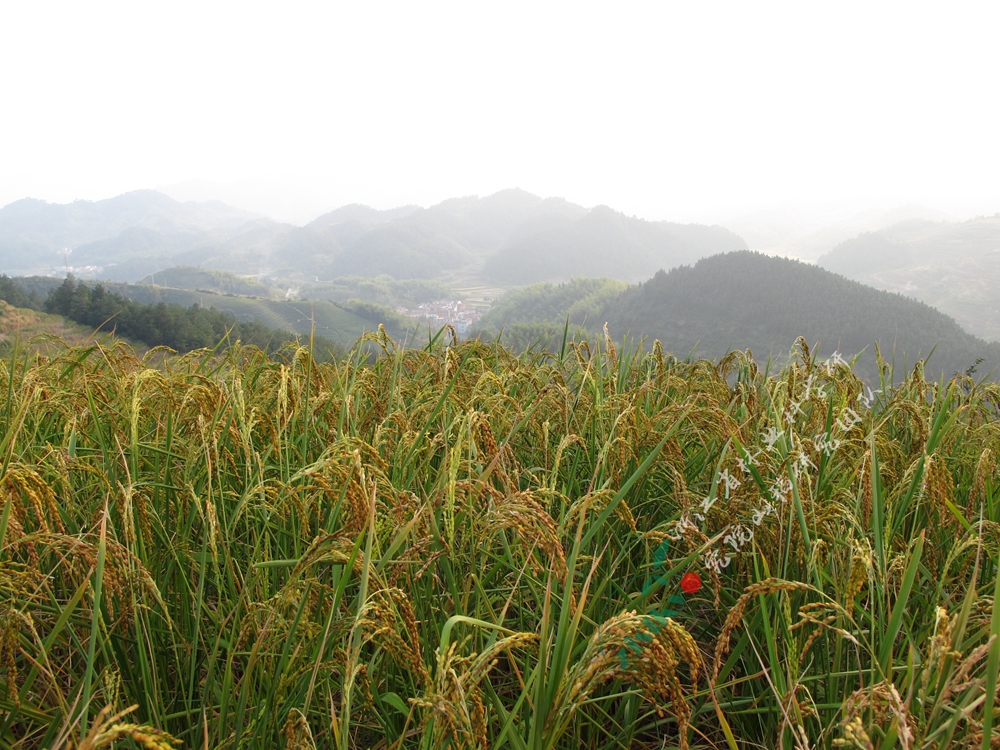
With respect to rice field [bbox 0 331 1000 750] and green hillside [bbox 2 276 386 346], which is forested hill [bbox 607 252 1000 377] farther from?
rice field [bbox 0 331 1000 750]

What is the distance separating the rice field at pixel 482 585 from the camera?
127 centimetres

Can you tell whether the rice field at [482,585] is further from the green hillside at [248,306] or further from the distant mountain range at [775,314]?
the green hillside at [248,306]

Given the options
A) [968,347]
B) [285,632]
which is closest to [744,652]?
[285,632]

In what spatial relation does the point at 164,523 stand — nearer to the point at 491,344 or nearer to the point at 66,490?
the point at 66,490

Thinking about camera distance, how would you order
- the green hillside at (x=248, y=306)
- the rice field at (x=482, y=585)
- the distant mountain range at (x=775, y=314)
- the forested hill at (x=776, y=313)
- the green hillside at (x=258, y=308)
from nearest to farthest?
the rice field at (x=482, y=585), the distant mountain range at (x=775, y=314), the forested hill at (x=776, y=313), the green hillside at (x=258, y=308), the green hillside at (x=248, y=306)

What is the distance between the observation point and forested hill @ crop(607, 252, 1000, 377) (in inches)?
4218

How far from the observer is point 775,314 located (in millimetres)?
133500

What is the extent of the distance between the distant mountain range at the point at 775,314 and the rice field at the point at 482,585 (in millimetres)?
97765

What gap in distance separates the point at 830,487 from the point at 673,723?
124cm

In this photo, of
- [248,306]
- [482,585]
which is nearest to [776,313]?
[248,306]

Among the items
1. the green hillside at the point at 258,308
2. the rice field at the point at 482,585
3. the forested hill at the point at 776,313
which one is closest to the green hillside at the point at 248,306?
the green hillside at the point at 258,308

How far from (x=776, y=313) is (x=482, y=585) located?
487 feet

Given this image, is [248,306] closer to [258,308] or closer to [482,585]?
[258,308]

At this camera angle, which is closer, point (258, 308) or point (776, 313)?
point (776, 313)
